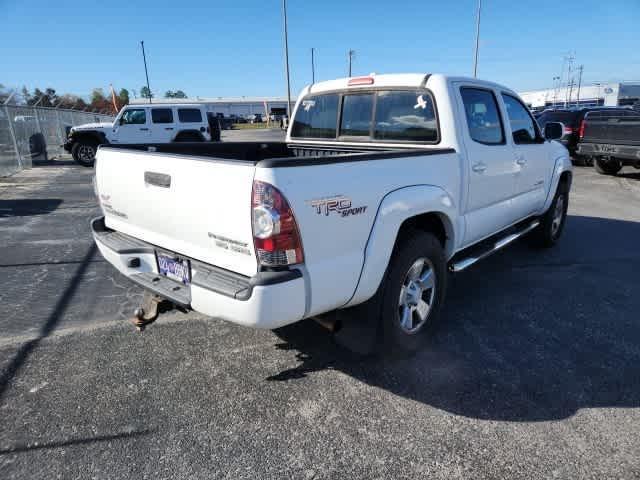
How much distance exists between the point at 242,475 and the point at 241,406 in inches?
22.1

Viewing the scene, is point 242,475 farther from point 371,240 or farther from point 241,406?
point 371,240

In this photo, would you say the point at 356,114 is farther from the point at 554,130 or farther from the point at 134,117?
the point at 134,117

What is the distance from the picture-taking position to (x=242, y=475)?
7.38 ft

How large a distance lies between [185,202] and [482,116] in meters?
2.83

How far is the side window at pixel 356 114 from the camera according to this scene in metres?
4.14

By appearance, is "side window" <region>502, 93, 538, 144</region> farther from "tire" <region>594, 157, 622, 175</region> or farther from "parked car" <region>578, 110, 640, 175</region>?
"tire" <region>594, 157, 622, 175</region>

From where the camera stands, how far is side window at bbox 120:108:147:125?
15305 millimetres

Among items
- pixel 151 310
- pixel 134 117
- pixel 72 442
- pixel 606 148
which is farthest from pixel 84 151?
pixel 606 148

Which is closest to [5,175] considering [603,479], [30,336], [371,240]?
[30,336]

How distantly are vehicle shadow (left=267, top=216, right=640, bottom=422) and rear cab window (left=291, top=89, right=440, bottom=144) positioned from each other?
1678 mm

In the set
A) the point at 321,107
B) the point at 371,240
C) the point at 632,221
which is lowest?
the point at 632,221

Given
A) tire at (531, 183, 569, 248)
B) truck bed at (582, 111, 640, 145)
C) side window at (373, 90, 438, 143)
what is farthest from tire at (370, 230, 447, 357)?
truck bed at (582, 111, 640, 145)

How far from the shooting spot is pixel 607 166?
12867 millimetres

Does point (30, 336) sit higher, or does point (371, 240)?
point (371, 240)
